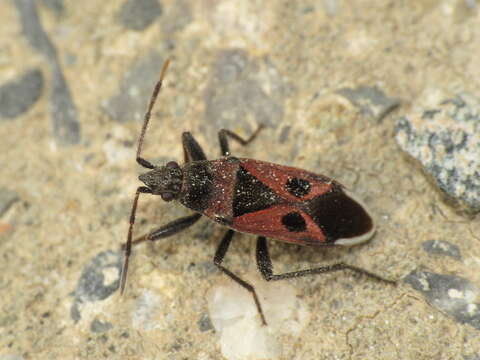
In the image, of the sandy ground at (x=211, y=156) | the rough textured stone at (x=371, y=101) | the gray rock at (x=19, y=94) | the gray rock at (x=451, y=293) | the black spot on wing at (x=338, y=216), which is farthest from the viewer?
the gray rock at (x=19, y=94)

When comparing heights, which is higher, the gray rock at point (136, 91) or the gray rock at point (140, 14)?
the gray rock at point (140, 14)

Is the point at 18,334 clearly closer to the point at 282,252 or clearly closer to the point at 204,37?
the point at 282,252

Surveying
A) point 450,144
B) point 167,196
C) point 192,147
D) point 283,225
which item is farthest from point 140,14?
point 450,144

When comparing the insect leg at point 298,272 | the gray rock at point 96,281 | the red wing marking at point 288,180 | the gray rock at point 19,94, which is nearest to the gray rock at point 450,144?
the red wing marking at point 288,180

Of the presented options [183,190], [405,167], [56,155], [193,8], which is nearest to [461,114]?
[405,167]

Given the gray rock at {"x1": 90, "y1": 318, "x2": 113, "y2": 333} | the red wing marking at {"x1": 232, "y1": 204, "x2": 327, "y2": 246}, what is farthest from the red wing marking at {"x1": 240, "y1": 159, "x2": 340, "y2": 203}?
the gray rock at {"x1": 90, "y1": 318, "x2": 113, "y2": 333}

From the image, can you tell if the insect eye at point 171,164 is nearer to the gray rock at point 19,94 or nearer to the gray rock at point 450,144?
the gray rock at point 19,94

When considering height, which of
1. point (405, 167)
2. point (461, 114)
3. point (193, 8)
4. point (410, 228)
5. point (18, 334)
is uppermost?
point (193, 8)
